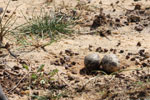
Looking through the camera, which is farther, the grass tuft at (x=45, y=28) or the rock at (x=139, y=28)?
the rock at (x=139, y=28)

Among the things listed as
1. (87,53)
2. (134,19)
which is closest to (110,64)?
(87,53)

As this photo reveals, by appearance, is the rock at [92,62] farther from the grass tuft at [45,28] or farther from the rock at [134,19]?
the rock at [134,19]

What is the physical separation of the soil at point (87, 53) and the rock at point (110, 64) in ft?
0.25

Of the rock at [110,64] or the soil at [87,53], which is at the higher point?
the rock at [110,64]

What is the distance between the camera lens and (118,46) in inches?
Result: 204

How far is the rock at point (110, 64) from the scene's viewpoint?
439cm

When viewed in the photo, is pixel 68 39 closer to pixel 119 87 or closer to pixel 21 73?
pixel 21 73

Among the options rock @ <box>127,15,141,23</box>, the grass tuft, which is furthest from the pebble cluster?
rock @ <box>127,15,141,23</box>

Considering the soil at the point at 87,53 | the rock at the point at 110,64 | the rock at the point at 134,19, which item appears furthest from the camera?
the rock at the point at 134,19

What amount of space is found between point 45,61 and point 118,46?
106 cm

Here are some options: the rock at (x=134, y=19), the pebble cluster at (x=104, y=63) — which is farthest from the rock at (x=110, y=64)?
the rock at (x=134, y=19)

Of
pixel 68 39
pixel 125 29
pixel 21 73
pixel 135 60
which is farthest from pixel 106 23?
pixel 21 73

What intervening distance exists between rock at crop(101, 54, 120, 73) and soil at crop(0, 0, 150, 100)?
3.0 inches

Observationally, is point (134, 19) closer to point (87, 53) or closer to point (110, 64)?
point (87, 53)
